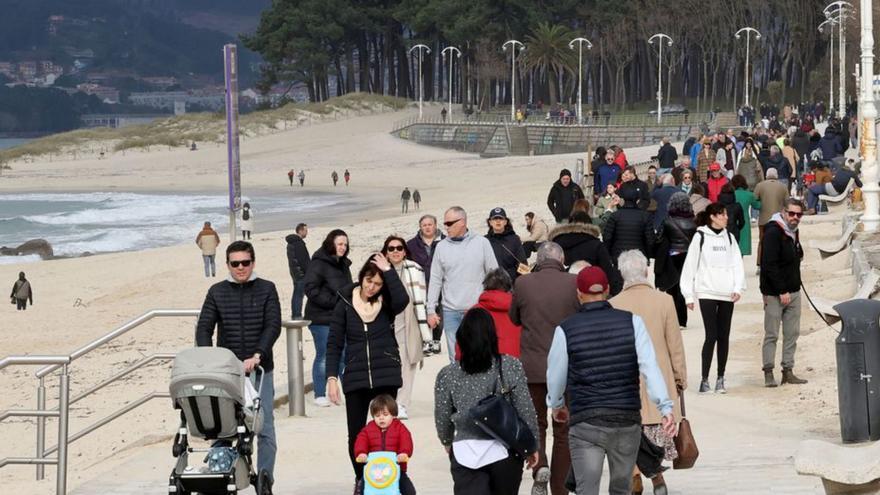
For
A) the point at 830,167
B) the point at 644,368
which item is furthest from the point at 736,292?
the point at 830,167

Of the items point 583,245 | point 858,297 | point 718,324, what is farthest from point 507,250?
point 858,297

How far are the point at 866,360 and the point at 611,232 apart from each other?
18.7 feet

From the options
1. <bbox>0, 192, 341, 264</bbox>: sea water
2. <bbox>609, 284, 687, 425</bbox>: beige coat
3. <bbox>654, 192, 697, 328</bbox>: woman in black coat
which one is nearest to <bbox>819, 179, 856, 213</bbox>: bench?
<bbox>654, 192, 697, 328</bbox>: woman in black coat

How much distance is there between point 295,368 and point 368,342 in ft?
12.6

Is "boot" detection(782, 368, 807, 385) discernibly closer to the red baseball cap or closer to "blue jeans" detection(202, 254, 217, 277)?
the red baseball cap

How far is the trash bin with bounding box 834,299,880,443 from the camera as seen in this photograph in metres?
10.2

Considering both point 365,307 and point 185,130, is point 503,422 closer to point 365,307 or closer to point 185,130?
point 365,307

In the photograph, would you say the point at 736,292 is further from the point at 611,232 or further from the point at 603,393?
the point at 603,393

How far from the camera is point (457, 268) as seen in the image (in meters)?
12.2

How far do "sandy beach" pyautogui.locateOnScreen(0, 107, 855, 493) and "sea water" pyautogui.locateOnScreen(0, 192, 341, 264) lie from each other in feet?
7.24

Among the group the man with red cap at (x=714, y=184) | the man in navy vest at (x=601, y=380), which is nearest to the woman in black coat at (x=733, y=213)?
the man with red cap at (x=714, y=184)

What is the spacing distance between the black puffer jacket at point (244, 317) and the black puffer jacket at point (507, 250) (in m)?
4.59

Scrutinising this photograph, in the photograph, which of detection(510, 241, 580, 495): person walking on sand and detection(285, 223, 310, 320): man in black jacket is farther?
detection(285, 223, 310, 320): man in black jacket

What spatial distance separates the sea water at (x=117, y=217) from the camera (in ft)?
195
